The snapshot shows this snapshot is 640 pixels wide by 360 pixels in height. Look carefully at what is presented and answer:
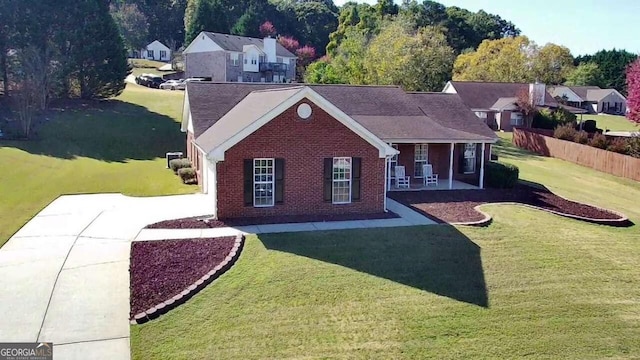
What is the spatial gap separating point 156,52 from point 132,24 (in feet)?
23.3

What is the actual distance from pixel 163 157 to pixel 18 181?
10901mm

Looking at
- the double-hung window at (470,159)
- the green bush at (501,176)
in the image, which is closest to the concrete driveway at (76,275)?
the double-hung window at (470,159)

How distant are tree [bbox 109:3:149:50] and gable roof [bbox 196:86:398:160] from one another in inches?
2774

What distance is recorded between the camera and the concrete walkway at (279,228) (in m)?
17.4

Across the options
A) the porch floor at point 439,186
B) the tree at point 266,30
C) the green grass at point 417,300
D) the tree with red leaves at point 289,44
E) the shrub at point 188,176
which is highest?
the tree at point 266,30

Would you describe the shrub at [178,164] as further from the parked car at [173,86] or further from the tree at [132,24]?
the tree at [132,24]

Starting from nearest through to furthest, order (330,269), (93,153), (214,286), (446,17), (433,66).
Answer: (214,286) < (330,269) < (93,153) < (433,66) < (446,17)

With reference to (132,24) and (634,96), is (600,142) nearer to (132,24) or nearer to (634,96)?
(634,96)

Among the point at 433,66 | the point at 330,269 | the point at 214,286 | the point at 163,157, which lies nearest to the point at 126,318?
the point at 214,286

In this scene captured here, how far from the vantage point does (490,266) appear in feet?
51.1

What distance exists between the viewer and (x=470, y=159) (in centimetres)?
2784

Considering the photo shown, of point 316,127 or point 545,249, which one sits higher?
point 316,127

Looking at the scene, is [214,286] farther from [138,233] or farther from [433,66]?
[433,66]

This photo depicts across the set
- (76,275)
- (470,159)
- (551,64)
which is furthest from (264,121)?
(551,64)
